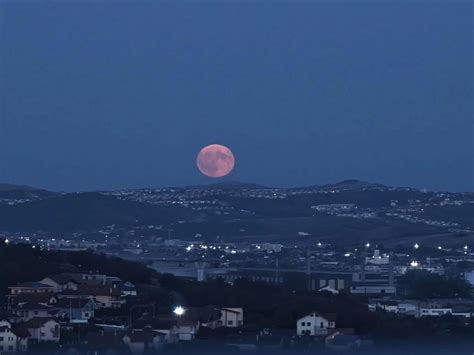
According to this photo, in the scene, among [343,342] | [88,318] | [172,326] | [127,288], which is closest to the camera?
[172,326]

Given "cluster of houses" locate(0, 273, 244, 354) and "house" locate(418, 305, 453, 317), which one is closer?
"cluster of houses" locate(0, 273, 244, 354)

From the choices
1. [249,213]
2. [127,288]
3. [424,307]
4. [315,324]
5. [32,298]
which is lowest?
[315,324]

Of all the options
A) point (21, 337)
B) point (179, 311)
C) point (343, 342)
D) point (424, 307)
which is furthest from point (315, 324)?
point (424, 307)

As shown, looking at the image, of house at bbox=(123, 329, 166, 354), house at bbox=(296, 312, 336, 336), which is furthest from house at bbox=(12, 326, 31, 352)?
house at bbox=(296, 312, 336, 336)

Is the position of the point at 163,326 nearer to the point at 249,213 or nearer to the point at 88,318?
the point at 88,318

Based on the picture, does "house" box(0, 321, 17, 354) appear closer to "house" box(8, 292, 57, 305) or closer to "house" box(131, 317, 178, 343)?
"house" box(131, 317, 178, 343)

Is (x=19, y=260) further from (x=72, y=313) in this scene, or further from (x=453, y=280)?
(x=453, y=280)

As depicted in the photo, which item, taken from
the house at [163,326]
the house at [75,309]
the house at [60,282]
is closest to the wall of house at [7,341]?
the house at [163,326]

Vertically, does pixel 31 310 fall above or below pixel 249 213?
below

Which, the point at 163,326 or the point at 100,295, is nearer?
the point at 163,326
